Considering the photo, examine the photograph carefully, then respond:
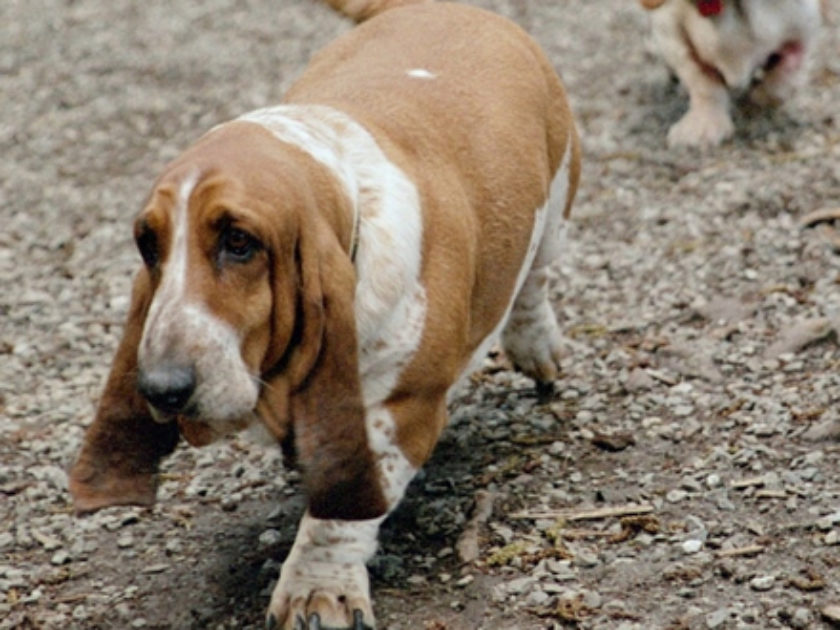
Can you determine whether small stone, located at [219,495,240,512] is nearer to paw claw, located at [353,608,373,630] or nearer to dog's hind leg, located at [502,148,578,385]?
paw claw, located at [353,608,373,630]

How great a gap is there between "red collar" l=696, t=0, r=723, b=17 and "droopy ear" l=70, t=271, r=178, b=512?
13.8 ft

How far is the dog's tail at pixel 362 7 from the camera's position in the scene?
5184mm

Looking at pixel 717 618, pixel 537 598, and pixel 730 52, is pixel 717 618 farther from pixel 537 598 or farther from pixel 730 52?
pixel 730 52

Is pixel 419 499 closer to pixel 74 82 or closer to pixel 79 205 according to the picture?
pixel 79 205

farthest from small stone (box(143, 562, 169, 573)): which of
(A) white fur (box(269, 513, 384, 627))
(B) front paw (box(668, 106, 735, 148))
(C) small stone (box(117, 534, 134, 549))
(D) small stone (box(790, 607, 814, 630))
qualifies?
(B) front paw (box(668, 106, 735, 148))

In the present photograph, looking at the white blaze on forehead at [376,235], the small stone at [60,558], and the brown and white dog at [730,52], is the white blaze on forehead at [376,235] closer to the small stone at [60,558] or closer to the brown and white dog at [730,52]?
the small stone at [60,558]

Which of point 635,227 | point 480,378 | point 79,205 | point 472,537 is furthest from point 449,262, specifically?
point 79,205

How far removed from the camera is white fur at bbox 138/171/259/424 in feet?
10.3

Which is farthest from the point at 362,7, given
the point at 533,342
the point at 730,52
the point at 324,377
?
the point at 730,52

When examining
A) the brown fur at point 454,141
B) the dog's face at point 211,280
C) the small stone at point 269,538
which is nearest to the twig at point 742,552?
the brown fur at point 454,141

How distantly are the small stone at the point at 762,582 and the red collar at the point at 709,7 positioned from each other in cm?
385

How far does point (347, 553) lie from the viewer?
3.87m

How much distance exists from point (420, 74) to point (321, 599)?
57.2 inches

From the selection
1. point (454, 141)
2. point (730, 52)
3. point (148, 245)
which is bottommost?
point (730, 52)
